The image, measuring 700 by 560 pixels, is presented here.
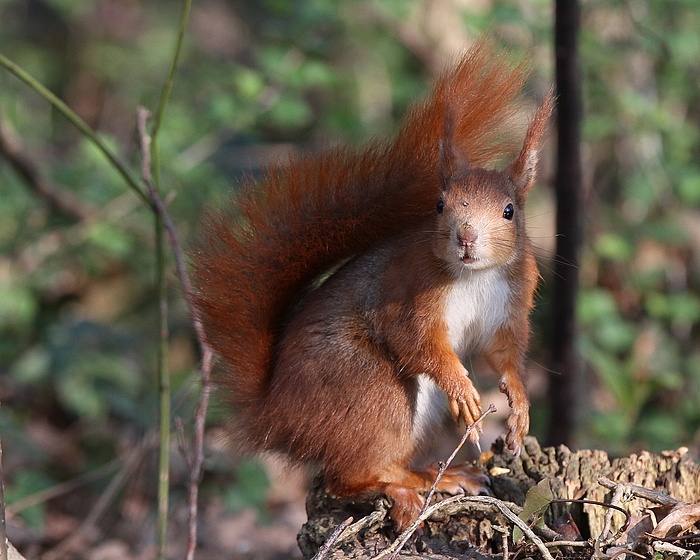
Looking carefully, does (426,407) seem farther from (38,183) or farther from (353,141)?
(38,183)

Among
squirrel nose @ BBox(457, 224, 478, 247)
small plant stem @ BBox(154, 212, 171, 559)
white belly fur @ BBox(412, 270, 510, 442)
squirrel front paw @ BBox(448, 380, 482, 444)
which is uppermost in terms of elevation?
squirrel nose @ BBox(457, 224, 478, 247)

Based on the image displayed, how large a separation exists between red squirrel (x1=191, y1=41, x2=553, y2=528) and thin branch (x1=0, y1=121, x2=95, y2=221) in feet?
5.11

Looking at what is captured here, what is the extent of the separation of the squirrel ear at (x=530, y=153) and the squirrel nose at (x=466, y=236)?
19 centimetres

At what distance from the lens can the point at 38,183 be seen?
3.18m

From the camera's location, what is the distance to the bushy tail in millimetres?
1750

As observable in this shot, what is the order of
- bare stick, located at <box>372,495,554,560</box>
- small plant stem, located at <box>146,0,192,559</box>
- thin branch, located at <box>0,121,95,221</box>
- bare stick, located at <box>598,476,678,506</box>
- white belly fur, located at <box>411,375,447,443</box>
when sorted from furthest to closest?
thin branch, located at <box>0,121,95,221</box> < small plant stem, located at <box>146,0,192,559</box> < white belly fur, located at <box>411,375,447,443</box> < bare stick, located at <box>598,476,678,506</box> < bare stick, located at <box>372,495,554,560</box>

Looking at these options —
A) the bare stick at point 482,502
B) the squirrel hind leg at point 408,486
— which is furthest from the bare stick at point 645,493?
the squirrel hind leg at point 408,486

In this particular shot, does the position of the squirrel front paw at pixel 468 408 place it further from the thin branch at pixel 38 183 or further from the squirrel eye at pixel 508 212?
the thin branch at pixel 38 183

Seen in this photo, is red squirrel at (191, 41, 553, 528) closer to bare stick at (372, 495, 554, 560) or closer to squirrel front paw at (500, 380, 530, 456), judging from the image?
squirrel front paw at (500, 380, 530, 456)

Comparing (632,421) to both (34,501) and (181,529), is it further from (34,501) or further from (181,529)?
(34,501)

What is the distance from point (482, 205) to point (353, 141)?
1674mm

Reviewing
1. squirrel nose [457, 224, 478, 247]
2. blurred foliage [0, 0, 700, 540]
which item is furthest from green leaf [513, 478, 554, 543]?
blurred foliage [0, 0, 700, 540]

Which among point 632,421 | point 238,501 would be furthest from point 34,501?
point 632,421

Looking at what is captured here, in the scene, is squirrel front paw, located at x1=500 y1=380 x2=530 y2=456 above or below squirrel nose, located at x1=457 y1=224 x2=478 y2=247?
below
